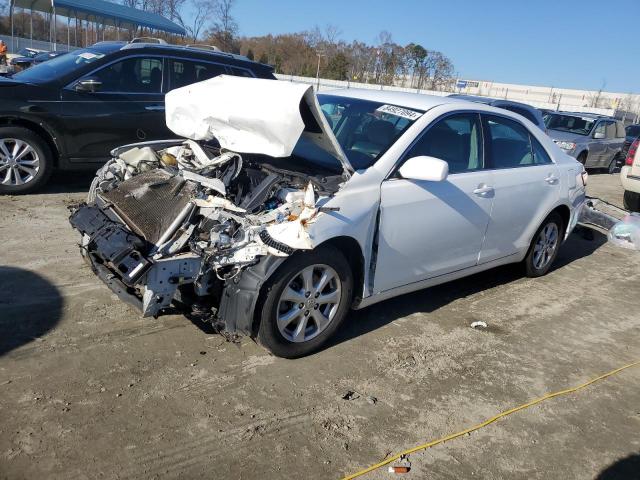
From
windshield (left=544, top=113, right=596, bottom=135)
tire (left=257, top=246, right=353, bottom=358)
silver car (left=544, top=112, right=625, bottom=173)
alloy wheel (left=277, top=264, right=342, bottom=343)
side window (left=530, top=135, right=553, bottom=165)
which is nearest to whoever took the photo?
tire (left=257, top=246, right=353, bottom=358)

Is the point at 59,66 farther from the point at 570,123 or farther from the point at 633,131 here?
the point at 633,131

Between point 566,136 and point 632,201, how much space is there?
509 centimetres

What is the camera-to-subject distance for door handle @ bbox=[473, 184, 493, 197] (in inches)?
174

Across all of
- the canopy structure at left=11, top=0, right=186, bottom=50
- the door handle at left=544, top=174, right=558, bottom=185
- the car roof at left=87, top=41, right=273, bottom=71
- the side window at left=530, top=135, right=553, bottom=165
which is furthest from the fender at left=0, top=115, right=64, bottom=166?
the canopy structure at left=11, top=0, right=186, bottom=50

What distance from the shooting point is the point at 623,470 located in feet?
9.86

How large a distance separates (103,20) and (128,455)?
1475 inches

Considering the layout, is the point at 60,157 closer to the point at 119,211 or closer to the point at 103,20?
the point at 119,211

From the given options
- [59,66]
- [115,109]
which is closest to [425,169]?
[115,109]

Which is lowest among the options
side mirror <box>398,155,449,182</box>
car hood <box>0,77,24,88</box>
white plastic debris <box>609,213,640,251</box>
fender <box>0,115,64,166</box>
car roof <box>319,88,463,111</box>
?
white plastic debris <box>609,213,640,251</box>

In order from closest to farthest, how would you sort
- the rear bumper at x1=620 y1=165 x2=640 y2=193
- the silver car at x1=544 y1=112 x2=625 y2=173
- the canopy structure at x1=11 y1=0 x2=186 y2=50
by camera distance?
the rear bumper at x1=620 y1=165 x2=640 y2=193, the silver car at x1=544 y1=112 x2=625 y2=173, the canopy structure at x1=11 y1=0 x2=186 y2=50

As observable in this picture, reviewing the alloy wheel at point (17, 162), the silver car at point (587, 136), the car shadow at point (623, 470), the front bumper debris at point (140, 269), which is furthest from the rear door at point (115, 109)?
the silver car at point (587, 136)

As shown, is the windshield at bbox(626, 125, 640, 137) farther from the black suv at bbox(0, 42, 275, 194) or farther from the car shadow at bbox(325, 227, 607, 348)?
the black suv at bbox(0, 42, 275, 194)

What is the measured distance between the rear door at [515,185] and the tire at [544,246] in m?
0.24

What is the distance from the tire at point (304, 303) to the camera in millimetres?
3320
